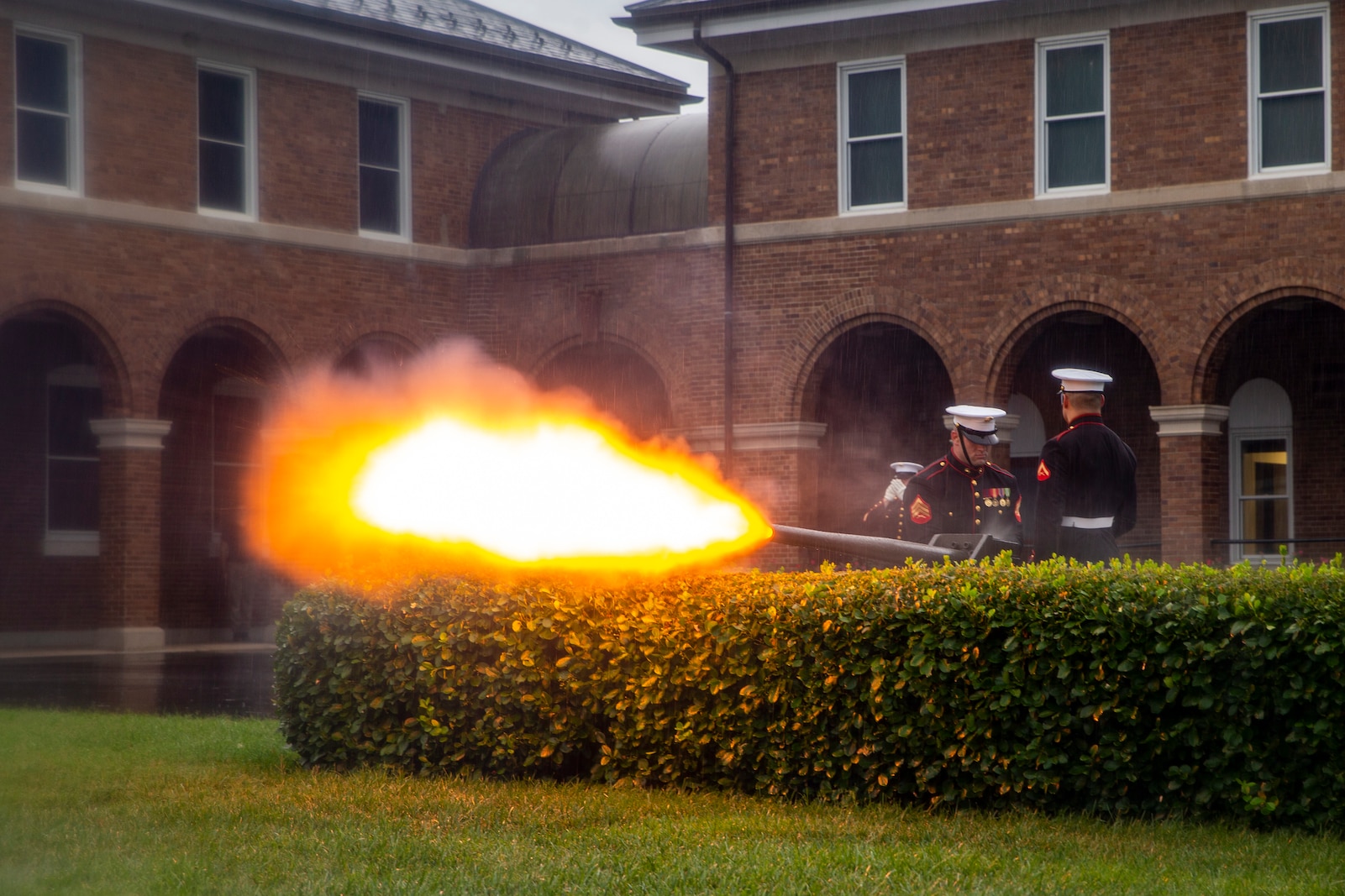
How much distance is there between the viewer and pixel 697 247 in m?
22.3

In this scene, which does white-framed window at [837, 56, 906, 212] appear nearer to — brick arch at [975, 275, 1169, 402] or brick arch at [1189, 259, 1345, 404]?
brick arch at [975, 275, 1169, 402]

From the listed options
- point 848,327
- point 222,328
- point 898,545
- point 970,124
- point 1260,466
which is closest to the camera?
point 898,545

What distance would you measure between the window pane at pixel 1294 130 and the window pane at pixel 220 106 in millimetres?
12954

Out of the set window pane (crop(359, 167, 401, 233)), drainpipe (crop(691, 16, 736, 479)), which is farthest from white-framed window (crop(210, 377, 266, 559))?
drainpipe (crop(691, 16, 736, 479))

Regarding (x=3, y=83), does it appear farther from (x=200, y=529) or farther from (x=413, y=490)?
(x=413, y=490)

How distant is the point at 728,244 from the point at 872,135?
2.32 m

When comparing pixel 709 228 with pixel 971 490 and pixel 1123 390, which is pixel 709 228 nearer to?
pixel 1123 390

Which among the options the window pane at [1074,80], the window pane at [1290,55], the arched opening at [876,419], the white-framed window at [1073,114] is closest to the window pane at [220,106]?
the arched opening at [876,419]

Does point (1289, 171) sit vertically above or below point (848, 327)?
above

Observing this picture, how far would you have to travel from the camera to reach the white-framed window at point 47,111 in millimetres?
20328

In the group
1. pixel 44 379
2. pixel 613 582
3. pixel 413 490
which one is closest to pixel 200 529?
pixel 44 379

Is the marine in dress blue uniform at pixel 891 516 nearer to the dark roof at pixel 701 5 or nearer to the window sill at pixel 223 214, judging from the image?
the dark roof at pixel 701 5

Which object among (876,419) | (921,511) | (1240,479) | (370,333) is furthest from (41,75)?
(1240,479)

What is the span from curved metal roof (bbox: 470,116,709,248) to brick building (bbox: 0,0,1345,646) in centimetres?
6
